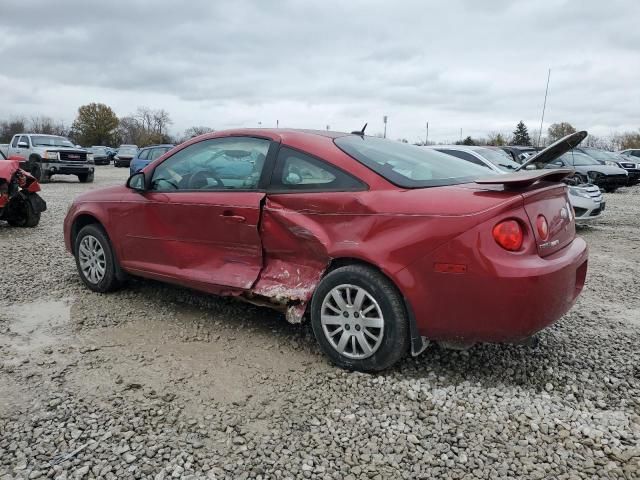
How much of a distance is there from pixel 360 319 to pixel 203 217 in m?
1.47

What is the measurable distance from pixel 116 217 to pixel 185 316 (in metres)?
1.11

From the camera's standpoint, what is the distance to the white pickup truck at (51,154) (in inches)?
749

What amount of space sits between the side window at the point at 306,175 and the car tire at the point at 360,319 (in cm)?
54

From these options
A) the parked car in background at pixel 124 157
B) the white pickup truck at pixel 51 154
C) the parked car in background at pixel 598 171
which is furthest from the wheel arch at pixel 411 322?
the parked car in background at pixel 124 157

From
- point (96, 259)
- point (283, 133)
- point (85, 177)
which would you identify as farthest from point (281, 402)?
point (85, 177)

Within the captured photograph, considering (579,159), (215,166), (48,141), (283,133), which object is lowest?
(579,159)

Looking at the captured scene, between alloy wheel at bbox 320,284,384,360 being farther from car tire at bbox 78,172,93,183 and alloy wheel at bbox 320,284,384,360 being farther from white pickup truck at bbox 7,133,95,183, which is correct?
car tire at bbox 78,172,93,183

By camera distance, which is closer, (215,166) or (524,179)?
(524,179)

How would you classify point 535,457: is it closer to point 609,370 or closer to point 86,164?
point 609,370

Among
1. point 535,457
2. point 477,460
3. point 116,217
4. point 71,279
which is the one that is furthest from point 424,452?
point 71,279

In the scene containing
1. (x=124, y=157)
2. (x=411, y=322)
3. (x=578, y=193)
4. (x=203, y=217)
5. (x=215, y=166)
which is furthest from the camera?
(x=124, y=157)

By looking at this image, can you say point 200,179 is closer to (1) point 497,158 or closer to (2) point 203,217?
(2) point 203,217

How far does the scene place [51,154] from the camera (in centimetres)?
1909

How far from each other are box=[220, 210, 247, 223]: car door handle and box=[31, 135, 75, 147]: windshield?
18622 mm
